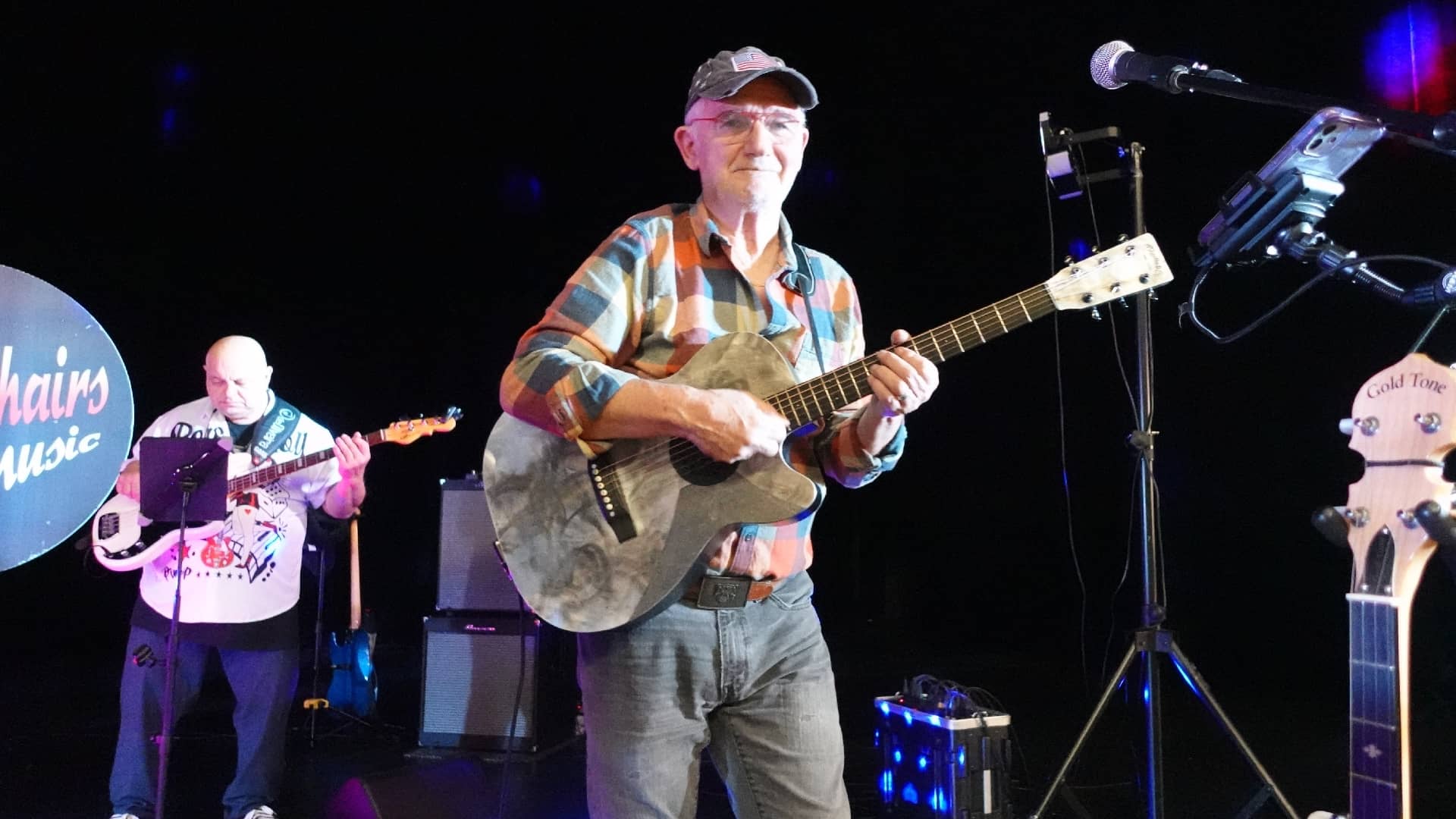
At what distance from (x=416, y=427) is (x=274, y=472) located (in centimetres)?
70

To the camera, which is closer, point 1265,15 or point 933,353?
point 933,353

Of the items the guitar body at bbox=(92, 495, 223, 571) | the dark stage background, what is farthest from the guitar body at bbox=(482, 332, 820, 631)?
the dark stage background

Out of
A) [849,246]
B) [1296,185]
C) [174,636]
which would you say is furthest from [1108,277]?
[849,246]

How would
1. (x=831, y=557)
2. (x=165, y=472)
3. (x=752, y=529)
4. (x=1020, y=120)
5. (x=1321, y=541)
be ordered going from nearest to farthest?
(x=752, y=529)
(x=165, y=472)
(x=1321, y=541)
(x=1020, y=120)
(x=831, y=557)

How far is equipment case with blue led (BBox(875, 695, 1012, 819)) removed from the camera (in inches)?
143

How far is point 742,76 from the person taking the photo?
2152mm

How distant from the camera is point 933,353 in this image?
2293 mm

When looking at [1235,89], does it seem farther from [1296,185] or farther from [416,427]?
[416,427]

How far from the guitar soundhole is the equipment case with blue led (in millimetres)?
1966

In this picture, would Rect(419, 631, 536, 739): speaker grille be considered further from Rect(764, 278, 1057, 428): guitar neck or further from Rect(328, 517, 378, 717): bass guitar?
Rect(764, 278, 1057, 428): guitar neck

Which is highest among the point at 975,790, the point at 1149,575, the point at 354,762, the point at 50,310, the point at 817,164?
the point at 817,164

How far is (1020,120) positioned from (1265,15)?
1.84 m

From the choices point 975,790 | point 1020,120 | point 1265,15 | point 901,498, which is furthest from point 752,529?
point 901,498

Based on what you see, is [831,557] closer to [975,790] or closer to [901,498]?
[901,498]
